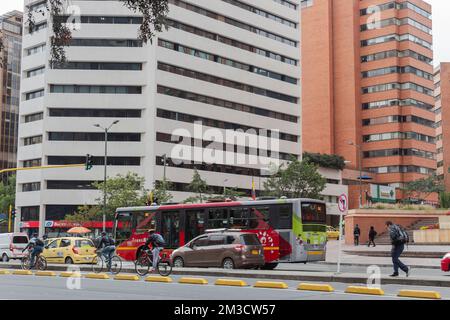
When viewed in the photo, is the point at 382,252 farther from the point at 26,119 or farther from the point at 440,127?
the point at 440,127

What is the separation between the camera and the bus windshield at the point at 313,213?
25.8 metres

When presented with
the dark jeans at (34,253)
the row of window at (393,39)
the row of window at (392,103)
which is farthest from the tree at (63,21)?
the row of window at (393,39)

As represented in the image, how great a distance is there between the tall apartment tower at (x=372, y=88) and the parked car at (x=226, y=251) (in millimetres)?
80753

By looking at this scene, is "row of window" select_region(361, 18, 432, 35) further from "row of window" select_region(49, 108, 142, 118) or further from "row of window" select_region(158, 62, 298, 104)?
"row of window" select_region(49, 108, 142, 118)

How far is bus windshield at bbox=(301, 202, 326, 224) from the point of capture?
25828 millimetres

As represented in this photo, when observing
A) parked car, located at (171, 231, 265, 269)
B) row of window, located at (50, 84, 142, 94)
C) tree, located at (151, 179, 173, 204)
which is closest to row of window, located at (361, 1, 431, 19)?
row of window, located at (50, 84, 142, 94)

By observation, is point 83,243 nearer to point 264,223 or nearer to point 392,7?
point 264,223

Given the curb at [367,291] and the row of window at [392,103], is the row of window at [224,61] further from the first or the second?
the curb at [367,291]

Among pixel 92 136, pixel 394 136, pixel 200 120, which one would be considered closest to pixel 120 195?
pixel 92 136

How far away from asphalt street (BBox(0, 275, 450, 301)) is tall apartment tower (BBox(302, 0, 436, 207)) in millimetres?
87502

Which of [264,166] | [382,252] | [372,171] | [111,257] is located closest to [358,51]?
[372,171]

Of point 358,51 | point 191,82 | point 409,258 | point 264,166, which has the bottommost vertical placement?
point 409,258
